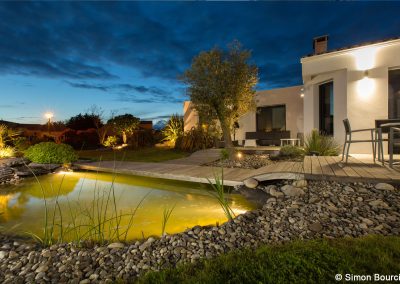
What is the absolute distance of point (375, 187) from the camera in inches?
127

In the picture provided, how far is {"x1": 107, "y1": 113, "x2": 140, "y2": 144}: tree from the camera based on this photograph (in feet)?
50.8

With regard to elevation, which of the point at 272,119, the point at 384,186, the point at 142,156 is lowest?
the point at 142,156

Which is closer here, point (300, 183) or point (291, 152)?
point (300, 183)

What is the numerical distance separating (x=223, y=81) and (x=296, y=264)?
570 centimetres

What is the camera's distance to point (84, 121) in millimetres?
18172

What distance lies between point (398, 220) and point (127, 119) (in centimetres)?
1519

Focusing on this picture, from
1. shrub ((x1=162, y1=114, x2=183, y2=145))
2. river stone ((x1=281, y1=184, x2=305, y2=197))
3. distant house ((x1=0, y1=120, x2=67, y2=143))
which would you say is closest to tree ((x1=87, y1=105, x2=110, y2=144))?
distant house ((x1=0, y1=120, x2=67, y2=143))

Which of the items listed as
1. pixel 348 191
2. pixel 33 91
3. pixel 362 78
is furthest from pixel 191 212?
pixel 33 91

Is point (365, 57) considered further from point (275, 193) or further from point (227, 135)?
point (275, 193)

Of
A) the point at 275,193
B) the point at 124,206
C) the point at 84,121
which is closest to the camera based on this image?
the point at 275,193

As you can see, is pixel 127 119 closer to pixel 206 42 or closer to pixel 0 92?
pixel 206 42

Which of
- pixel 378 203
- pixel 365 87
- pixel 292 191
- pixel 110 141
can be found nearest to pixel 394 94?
pixel 365 87

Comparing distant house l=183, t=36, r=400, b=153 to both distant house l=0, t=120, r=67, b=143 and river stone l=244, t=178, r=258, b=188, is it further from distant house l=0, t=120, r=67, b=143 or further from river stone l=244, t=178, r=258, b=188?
distant house l=0, t=120, r=67, b=143

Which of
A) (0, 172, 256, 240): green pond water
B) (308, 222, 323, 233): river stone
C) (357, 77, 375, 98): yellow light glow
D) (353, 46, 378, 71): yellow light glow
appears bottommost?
(0, 172, 256, 240): green pond water
